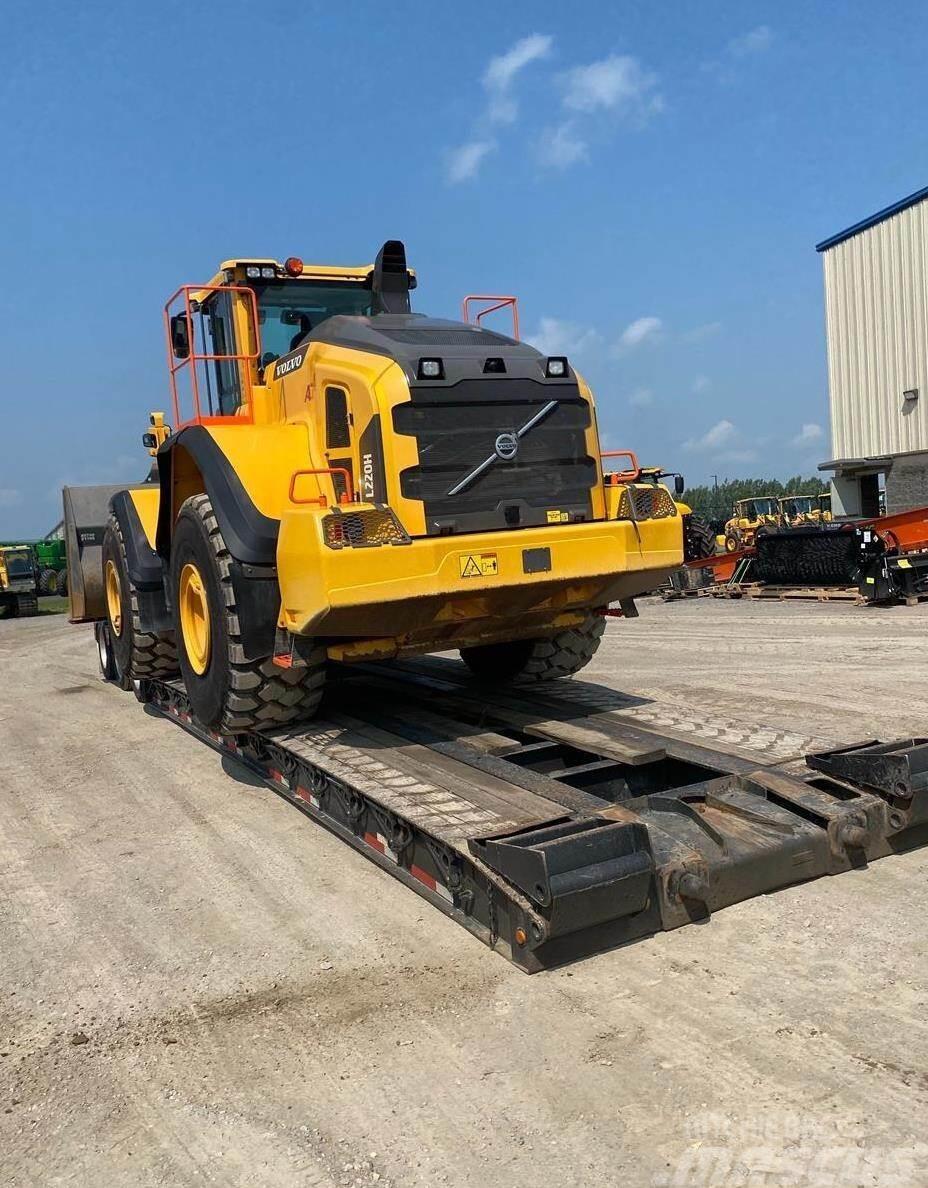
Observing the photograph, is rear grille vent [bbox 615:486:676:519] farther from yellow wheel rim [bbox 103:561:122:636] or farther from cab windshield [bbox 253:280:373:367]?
yellow wheel rim [bbox 103:561:122:636]

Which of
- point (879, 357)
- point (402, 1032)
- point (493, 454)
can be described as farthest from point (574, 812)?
point (879, 357)

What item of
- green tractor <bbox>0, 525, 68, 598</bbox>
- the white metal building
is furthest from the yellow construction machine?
green tractor <bbox>0, 525, 68, 598</bbox>

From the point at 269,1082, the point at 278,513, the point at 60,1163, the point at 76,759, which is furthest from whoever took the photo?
the point at 76,759

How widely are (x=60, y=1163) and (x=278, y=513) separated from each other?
3395mm

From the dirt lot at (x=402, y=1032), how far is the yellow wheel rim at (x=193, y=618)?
1152 mm

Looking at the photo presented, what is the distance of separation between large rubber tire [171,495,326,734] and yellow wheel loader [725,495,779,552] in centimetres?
2021

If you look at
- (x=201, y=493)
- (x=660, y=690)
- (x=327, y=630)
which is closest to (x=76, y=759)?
(x=201, y=493)

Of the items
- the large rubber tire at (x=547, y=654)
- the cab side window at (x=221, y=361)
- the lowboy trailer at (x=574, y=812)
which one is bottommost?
the lowboy trailer at (x=574, y=812)

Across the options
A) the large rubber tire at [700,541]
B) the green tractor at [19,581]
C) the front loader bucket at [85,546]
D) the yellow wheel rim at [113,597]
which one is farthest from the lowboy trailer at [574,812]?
the green tractor at [19,581]

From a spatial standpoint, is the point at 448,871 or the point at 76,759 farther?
the point at 76,759

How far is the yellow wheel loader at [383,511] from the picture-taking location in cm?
500

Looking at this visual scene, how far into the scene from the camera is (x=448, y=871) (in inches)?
158

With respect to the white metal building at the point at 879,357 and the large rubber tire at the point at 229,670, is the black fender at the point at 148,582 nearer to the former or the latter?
the large rubber tire at the point at 229,670

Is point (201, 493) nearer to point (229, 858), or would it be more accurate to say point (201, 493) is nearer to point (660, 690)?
point (229, 858)
